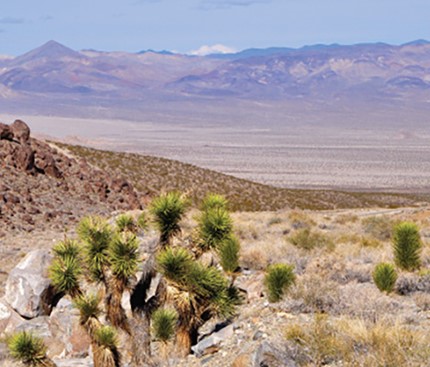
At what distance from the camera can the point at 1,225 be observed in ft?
73.8

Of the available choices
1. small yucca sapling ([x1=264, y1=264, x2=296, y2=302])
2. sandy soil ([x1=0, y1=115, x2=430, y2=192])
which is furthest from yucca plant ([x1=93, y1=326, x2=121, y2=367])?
sandy soil ([x1=0, y1=115, x2=430, y2=192])

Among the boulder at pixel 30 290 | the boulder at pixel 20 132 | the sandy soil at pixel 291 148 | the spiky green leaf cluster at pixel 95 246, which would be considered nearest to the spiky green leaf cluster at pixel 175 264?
the spiky green leaf cluster at pixel 95 246

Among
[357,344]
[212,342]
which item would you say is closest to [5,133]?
[212,342]

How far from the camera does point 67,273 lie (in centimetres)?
1076

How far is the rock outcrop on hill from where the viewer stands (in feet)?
79.5

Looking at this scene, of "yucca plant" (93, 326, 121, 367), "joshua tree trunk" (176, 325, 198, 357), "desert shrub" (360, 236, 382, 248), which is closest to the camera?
"yucca plant" (93, 326, 121, 367)

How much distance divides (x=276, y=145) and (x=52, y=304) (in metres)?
114

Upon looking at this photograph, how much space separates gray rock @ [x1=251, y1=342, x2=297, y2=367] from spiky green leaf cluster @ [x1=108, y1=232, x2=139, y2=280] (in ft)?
9.59

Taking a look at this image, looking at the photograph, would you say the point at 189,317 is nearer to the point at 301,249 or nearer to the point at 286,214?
the point at 301,249

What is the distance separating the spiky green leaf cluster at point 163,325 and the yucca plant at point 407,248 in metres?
5.50

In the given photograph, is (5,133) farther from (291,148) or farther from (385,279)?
(291,148)

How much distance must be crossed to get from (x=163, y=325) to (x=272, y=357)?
3.00 metres

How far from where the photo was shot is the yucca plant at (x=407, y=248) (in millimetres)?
14273

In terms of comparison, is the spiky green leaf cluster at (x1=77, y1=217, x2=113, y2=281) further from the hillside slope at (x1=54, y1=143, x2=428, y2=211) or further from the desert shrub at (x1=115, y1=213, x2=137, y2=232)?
the hillside slope at (x1=54, y1=143, x2=428, y2=211)
